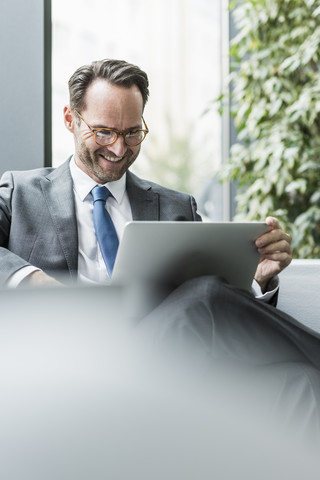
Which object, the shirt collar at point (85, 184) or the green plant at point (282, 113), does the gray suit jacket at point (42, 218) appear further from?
the green plant at point (282, 113)

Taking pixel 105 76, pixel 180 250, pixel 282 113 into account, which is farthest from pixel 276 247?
pixel 282 113

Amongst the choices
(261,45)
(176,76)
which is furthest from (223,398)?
(176,76)

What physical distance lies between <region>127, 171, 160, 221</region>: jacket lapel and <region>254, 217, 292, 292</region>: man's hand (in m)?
0.36

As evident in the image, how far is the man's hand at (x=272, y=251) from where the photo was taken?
1.37m

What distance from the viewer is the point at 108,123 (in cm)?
168

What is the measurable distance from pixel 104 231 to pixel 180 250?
51 centimetres

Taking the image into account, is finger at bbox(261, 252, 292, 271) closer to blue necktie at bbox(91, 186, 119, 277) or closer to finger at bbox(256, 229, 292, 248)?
finger at bbox(256, 229, 292, 248)

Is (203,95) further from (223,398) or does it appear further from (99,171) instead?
(223,398)

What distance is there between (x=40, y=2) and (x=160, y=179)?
169cm

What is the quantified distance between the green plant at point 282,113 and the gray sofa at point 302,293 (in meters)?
1.30

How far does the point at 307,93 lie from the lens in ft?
9.57

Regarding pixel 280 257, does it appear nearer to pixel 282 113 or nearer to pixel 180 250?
pixel 180 250

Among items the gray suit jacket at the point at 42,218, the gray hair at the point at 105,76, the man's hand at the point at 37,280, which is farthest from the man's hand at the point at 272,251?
the gray hair at the point at 105,76

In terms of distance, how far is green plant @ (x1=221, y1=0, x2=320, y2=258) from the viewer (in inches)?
117
